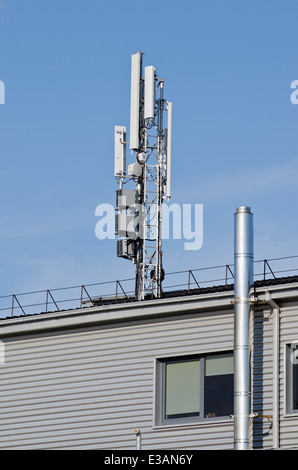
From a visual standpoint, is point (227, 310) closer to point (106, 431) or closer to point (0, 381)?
point (106, 431)

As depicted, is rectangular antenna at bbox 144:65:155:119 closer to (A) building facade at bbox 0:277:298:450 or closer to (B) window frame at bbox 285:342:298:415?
(A) building facade at bbox 0:277:298:450

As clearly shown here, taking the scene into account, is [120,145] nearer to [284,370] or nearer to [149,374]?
[149,374]

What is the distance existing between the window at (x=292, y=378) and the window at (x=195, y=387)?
65.0 inches

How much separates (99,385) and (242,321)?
5.05m

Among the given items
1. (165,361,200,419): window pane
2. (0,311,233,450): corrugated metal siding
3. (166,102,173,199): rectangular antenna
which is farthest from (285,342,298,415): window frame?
(166,102,173,199): rectangular antenna

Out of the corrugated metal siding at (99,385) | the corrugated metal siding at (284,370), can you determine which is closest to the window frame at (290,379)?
the corrugated metal siding at (284,370)

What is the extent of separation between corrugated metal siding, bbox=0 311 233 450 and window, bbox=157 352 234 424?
1.01ft

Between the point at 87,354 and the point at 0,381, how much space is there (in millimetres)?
3071

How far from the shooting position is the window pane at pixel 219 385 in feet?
98.7

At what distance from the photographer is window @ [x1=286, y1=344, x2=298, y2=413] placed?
29047mm

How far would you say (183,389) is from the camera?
30781 millimetres

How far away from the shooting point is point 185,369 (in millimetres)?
30938

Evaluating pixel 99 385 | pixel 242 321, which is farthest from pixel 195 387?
pixel 99 385
